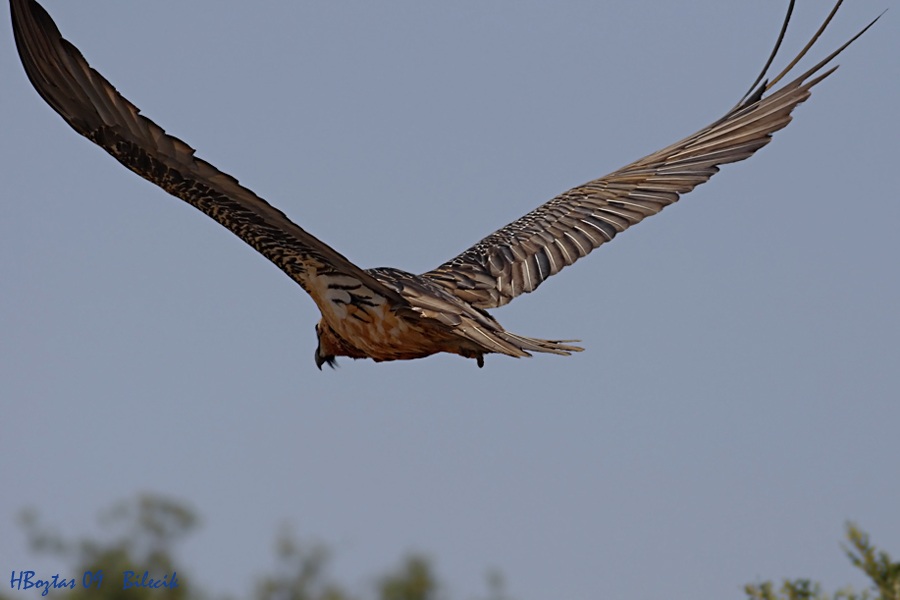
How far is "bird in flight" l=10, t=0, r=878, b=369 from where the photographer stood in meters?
8.27

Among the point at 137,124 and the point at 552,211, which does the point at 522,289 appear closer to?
the point at 552,211

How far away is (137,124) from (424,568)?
10.8 m

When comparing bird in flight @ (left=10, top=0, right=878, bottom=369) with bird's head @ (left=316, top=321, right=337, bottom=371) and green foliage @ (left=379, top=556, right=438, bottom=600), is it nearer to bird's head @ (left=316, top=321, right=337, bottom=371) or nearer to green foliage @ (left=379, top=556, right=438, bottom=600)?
bird's head @ (left=316, top=321, right=337, bottom=371)

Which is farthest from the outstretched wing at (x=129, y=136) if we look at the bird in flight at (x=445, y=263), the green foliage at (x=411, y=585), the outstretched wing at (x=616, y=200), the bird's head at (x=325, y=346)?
the green foliage at (x=411, y=585)

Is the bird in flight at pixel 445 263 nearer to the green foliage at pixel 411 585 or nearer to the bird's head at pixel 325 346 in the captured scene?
the bird's head at pixel 325 346

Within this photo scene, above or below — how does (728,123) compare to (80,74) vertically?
above

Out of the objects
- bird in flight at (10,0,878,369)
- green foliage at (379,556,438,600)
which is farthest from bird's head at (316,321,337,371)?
green foliage at (379,556,438,600)

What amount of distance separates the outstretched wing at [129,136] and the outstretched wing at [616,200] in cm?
252

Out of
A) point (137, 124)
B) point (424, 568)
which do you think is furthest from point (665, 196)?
point (424, 568)

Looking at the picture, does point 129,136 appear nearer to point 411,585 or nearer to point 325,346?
point 325,346

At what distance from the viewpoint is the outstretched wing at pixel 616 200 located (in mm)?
11352

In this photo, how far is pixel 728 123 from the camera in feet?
40.8

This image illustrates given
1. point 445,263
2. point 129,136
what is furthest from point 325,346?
point 129,136

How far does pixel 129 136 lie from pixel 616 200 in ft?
16.5
